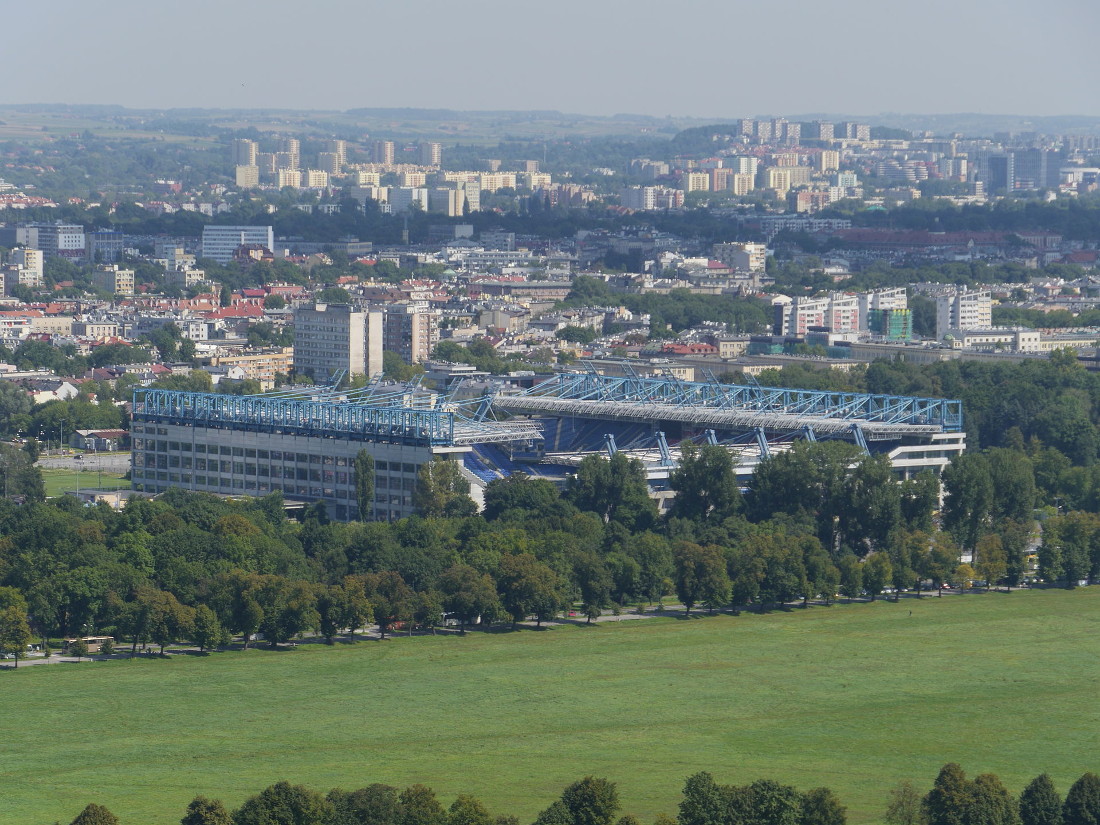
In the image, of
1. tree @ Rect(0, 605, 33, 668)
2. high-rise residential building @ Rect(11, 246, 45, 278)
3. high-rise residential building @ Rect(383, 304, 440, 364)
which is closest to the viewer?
tree @ Rect(0, 605, 33, 668)

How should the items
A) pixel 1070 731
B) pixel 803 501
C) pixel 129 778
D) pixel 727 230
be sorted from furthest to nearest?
pixel 727 230 < pixel 803 501 < pixel 1070 731 < pixel 129 778

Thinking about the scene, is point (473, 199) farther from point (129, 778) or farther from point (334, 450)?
point (129, 778)

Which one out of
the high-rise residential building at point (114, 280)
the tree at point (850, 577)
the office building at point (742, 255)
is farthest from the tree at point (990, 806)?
the office building at point (742, 255)

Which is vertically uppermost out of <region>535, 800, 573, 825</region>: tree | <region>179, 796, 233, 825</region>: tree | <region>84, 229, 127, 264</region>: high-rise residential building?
<region>179, 796, 233, 825</region>: tree

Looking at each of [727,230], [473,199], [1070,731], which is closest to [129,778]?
[1070,731]

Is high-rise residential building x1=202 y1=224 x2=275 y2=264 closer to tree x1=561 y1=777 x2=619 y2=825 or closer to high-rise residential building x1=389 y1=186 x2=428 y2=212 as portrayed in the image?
high-rise residential building x1=389 y1=186 x2=428 y2=212

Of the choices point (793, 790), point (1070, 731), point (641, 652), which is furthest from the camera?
point (641, 652)

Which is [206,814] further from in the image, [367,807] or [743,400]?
[743,400]

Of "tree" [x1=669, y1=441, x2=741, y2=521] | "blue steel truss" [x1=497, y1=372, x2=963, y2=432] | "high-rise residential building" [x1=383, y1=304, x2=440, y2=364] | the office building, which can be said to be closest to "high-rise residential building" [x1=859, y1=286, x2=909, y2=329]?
"high-rise residential building" [x1=383, y1=304, x2=440, y2=364]
